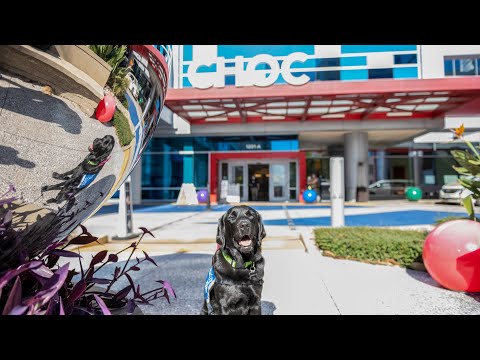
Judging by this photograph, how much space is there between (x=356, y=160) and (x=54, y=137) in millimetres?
18403

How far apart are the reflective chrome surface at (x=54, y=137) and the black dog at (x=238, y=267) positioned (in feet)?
3.16

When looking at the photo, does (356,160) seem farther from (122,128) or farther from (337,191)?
(122,128)

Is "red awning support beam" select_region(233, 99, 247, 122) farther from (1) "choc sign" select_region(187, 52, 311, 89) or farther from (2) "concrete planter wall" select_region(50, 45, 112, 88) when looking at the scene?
(2) "concrete planter wall" select_region(50, 45, 112, 88)

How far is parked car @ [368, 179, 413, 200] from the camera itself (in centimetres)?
2305

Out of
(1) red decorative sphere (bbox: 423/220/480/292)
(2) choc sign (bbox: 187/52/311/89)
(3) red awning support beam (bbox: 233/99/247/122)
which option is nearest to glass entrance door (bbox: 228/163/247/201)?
(3) red awning support beam (bbox: 233/99/247/122)

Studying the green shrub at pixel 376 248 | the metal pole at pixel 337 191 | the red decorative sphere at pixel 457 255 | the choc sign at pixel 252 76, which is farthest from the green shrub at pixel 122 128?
the choc sign at pixel 252 76

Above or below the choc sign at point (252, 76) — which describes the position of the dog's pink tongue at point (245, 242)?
below

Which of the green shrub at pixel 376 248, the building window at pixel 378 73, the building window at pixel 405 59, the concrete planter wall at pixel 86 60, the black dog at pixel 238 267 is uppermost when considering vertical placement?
the building window at pixel 405 59

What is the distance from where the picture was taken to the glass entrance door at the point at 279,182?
19.1 metres

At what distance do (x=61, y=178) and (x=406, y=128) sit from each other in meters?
19.0

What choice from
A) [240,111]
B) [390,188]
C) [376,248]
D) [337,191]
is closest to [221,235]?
[376,248]

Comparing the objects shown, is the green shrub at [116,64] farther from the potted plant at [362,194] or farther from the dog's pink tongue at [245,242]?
the potted plant at [362,194]

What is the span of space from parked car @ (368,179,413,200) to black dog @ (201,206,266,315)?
920 inches

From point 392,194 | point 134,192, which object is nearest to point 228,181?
point 134,192
